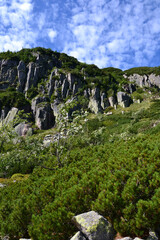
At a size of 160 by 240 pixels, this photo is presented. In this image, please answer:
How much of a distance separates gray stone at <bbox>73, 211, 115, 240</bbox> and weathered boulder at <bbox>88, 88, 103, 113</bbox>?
3249 inches

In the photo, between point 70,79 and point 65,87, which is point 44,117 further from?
point 70,79

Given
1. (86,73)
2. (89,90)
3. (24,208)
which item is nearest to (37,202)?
(24,208)

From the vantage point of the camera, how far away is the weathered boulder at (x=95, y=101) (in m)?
86.9

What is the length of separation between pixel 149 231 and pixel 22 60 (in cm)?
11080

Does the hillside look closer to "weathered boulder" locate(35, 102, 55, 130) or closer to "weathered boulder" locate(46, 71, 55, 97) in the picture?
"weathered boulder" locate(35, 102, 55, 130)

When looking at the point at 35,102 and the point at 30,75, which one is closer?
the point at 35,102

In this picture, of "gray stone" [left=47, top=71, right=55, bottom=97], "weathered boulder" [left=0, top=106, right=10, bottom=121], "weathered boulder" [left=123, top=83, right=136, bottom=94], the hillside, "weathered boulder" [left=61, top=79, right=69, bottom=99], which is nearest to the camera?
the hillside

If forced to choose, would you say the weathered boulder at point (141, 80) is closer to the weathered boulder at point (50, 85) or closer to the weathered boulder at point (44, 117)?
the weathered boulder at point (50, 85)

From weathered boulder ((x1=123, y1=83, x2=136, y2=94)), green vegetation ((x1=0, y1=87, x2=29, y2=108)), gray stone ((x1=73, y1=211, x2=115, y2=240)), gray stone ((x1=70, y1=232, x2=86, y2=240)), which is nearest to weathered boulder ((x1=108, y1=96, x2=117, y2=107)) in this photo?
weathered boulder ((x1=123, y1=83, x2=136, y2=94))

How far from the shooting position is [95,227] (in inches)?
139

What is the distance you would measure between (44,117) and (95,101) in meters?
32.5

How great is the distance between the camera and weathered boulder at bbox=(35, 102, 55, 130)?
74787 mm

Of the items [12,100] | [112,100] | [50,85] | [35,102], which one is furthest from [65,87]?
[12,100]

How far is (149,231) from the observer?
3.49 m
